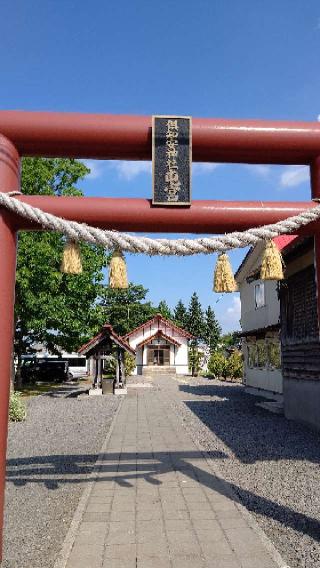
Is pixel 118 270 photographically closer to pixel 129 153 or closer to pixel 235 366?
pixel 129 153

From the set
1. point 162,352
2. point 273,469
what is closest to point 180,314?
point 162,352

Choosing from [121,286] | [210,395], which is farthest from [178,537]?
[210,395]

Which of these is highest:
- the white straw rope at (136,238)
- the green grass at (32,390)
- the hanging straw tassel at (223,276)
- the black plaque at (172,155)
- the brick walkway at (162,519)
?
the black plaque at (172,155)

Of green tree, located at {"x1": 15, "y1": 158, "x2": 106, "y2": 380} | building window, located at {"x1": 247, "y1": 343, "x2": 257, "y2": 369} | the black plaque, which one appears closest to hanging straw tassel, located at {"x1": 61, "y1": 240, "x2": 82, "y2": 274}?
the black plaque

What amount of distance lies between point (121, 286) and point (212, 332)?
62.6 m

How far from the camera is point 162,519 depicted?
5.04 metres

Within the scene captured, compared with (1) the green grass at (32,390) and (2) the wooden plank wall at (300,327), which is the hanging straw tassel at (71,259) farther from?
(1) the green grass at (32,390)

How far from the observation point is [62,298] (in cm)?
1927

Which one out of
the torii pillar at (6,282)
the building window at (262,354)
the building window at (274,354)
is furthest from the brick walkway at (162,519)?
the building window at (262,354)

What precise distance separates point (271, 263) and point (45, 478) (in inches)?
209

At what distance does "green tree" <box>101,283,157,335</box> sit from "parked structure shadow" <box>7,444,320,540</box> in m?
47.1

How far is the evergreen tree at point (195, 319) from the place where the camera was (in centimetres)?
6525

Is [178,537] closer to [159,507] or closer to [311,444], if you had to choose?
[159,507]

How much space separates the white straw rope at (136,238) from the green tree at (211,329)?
60768 millimetres
